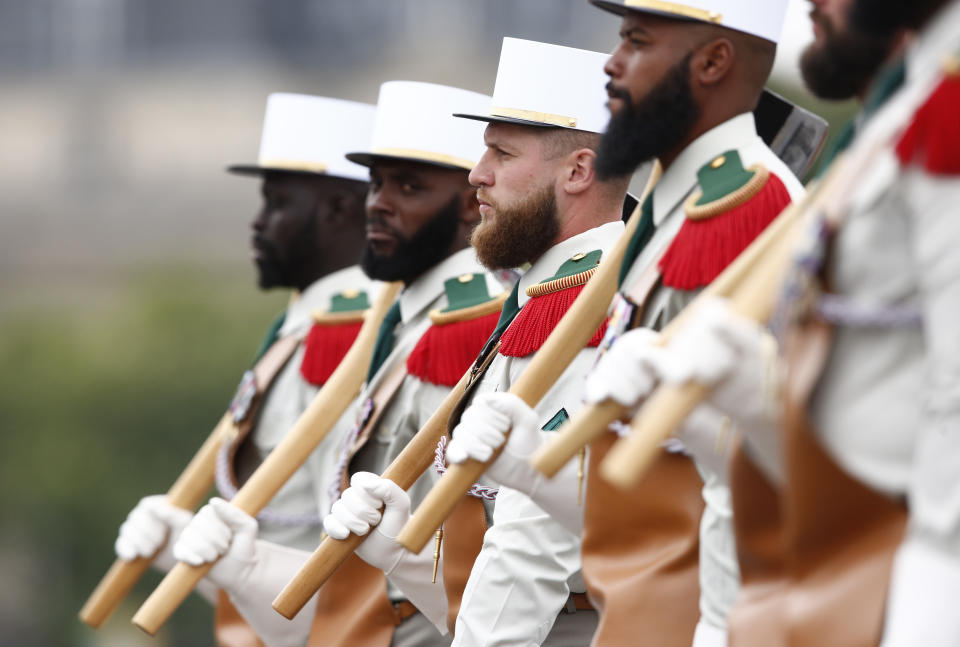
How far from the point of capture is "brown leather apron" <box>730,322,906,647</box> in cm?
325

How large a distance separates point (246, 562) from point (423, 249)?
52.8 inches

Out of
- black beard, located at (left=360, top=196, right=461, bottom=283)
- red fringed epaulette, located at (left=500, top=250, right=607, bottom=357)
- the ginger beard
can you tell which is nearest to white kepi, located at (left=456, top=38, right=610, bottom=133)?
the ginger beard

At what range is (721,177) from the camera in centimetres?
452

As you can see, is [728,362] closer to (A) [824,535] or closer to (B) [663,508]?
(A) [824,535]

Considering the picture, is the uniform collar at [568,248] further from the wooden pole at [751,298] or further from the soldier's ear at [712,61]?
the wooden pole at [751,298]

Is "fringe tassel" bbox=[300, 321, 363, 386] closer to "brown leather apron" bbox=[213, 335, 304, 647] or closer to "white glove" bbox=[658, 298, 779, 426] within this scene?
"brown leather apron" bbox=[213, 335, 304, 647]

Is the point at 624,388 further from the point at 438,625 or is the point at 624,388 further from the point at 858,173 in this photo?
the point at 438,625

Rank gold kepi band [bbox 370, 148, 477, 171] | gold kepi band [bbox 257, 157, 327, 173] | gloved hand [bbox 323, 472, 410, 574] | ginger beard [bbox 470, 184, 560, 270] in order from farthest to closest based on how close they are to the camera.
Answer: gold kepi band [bbox 257, 157, 327, 173], gold kepi band [bbox 370, 148, 477, 171], ginger beard [bbox 470, 184, 560, 270], gloved hand [bbox 323, 472, 410, 574]

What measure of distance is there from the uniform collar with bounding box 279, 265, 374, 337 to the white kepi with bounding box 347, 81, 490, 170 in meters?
1.17

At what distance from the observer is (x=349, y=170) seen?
820cm

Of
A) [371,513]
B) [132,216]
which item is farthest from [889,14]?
[132,216]

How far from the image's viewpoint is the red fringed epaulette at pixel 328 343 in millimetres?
7633

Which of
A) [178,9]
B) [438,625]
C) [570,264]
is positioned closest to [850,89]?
[570,264]

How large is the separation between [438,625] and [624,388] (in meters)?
2.86
